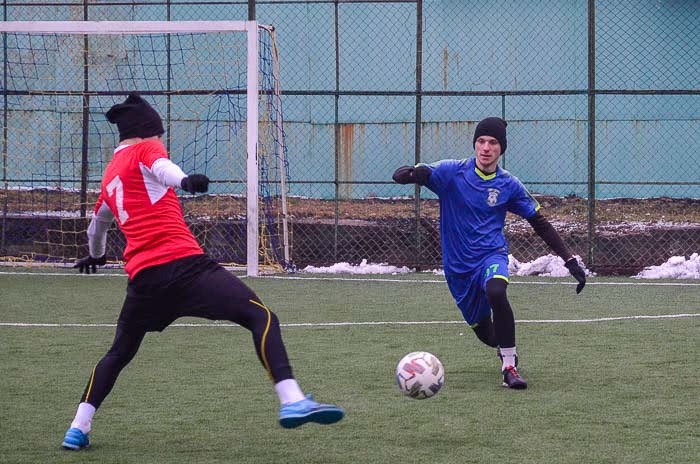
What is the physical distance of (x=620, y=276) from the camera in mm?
14297

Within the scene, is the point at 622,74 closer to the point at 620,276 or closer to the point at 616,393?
the point at 620,276

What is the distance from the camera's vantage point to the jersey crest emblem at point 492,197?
727 cm

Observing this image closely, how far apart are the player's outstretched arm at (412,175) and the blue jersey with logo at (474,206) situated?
0.07m

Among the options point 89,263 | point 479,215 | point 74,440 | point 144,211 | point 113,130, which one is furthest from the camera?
point 113,130

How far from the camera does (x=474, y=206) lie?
23.9 feet

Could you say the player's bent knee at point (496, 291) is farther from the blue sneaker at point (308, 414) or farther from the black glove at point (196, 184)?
the black glove at point (196, 184)

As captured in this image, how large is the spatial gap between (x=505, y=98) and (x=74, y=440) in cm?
1444

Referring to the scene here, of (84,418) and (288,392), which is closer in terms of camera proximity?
(288,392)

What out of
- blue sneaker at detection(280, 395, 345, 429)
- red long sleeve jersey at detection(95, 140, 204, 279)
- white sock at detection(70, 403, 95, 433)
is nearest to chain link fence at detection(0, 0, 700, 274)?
red long sleeve jersey at detection(95, 140, 204, 279)

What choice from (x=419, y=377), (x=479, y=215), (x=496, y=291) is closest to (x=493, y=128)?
(x=479, y=215)

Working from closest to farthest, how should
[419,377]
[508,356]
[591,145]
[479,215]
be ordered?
[419,377] → [508,356] → [479,215] → [591,145]

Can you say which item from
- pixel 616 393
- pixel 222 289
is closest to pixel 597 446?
pixel 616 393

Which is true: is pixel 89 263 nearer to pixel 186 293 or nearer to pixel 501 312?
pixel 186 293

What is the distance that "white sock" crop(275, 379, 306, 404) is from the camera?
477cm
